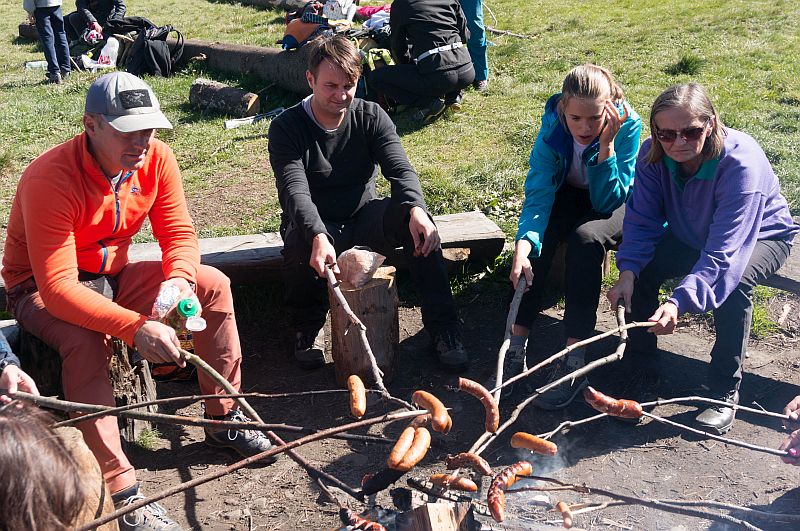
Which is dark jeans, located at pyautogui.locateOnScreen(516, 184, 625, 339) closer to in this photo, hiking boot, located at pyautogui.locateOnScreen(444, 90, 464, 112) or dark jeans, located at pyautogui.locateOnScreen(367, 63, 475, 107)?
dark jeans, located at pyautogui.locateOnScreen(367, 63, 475, 107)

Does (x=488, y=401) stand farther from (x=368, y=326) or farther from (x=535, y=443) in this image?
(x=368, y=326)

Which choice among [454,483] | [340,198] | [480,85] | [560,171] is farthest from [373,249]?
[480,85]

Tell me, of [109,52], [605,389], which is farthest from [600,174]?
[109,52]

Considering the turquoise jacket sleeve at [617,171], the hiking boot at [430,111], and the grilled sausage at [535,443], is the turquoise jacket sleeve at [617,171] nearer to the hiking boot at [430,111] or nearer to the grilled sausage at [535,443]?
the grilled sausage at [535,443]

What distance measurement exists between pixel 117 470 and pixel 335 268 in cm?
127

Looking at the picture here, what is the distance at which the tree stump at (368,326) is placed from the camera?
3.84 meters

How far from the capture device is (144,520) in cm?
301

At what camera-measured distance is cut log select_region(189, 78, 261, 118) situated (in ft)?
26.4

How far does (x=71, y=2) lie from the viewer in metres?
15.9

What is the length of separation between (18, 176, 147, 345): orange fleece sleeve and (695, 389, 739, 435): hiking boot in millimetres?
2395

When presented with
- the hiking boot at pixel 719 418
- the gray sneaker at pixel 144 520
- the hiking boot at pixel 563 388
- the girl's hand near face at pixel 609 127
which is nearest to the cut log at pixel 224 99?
the girl's hand near face at pixel 609 127

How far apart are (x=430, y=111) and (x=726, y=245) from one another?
420 centimetres

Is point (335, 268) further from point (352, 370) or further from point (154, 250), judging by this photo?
point (154, 250)

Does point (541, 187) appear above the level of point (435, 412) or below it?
above
